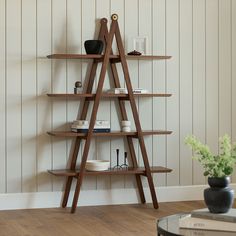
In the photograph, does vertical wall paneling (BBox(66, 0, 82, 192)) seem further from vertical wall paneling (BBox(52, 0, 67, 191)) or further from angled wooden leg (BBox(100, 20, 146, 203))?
angled wooden leg (BBox(100, 20, 146, 203))

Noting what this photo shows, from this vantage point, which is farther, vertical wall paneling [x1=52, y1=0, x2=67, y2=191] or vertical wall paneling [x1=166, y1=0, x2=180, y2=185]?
vertical wall paneling [x1=166, y1=0, x2=180, y2=185]

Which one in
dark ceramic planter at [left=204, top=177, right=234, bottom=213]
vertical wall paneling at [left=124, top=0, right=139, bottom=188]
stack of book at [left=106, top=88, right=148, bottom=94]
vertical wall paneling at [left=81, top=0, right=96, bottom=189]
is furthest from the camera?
vertical wall paneling at [left=124, top=0, right=139, bottom=188]

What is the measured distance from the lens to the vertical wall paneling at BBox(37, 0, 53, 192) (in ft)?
18.3

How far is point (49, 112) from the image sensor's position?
5625 mm

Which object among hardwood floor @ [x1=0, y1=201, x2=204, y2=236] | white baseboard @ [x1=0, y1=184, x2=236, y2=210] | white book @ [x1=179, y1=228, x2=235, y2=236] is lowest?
hardwood floor @ [x1=0, y1=201, x2=204, y2=236]

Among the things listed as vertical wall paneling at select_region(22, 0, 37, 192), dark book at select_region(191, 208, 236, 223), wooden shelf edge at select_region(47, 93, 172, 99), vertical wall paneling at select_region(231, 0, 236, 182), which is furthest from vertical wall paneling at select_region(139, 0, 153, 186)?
dark book at select_region(191, 208, 236, 223)

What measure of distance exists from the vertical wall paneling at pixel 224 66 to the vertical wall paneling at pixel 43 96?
69.4 inches

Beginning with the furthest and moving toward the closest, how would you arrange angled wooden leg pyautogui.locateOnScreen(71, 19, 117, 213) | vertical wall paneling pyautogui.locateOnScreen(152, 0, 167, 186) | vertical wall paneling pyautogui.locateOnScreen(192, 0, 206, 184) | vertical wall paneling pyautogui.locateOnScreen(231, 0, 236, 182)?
1. vertical wall paneling pyautogui.locateOnScreen(231, 0, 236, 182)
2. vertical wall paneling pyautogui.locateOnScreen(192, 0, 206, 184)
3. vertical wall paneling pyautogui.locateOnScreen(152, 0, 167, 186)
4. angled wooden leg pyautogui.locateOnScreen(71, 19, 117, 213)

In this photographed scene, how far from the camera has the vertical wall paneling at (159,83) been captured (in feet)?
19.6

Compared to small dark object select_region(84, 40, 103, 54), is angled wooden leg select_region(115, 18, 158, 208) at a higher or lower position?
lower

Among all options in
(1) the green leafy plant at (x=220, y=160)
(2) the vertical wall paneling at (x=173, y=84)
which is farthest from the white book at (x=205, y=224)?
(2) the vertical wall paneling at (x=173, y=84)

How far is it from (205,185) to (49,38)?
7.04 ft

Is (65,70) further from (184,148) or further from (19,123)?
(184,148)

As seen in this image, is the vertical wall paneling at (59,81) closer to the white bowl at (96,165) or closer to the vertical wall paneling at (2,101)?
the white bowl at (96,165)
